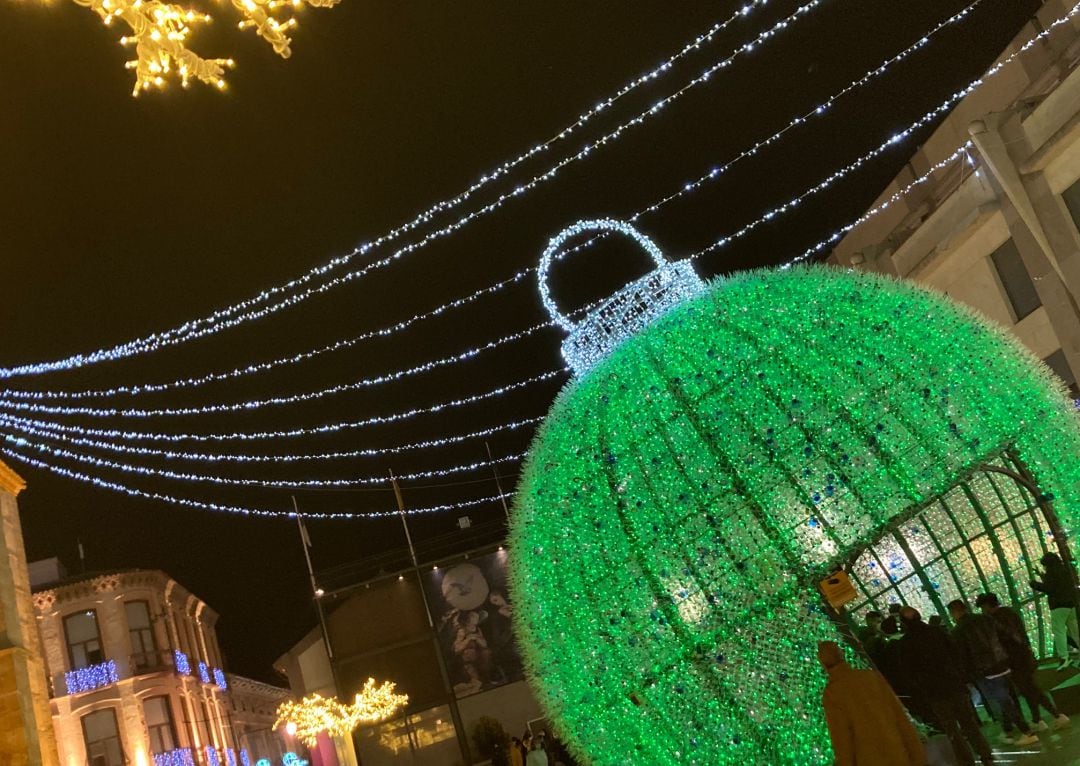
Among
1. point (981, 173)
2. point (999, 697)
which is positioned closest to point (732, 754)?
point (999, 697)

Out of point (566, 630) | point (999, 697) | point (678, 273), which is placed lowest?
point (999, 697)

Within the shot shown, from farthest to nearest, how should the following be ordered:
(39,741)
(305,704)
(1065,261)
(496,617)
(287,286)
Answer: (496,617)
(305,704)
(1065,261)
(287,286)
(39,741)

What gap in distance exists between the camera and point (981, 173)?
19922mm

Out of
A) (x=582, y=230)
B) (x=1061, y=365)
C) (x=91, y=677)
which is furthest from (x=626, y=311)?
(x=91, y=677)

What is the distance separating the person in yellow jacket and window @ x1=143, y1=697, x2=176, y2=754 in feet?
112

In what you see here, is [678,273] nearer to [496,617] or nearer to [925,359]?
[925,359]

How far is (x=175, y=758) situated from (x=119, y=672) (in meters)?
3.37

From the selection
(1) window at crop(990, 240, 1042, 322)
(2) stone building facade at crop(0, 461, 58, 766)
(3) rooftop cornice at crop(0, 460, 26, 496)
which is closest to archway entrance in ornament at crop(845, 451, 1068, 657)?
(2) stone building facade at crop(0, 461, 58, 766)

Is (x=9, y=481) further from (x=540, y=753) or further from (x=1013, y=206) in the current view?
(x=1013, y=206)

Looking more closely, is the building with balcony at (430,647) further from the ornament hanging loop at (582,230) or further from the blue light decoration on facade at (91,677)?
the ornament hanging loop at (582,230)

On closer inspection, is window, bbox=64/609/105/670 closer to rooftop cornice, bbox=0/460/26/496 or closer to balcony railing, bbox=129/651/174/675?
balcony railing, bbox=129/651/174/675

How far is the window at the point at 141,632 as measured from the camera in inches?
1426

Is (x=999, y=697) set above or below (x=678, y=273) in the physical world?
below

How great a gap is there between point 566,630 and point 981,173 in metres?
16.6
